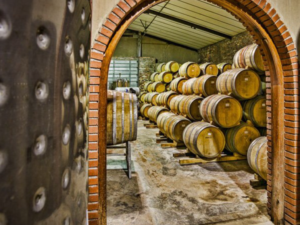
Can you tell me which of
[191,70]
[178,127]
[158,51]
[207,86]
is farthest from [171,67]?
[178,127]

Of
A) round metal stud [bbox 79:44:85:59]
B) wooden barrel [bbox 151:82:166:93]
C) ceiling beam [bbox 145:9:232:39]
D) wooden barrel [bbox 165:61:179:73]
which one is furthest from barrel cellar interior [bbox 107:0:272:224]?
round metal stud [bbox 79:44:85:59]

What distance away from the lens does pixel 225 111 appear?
5.57m

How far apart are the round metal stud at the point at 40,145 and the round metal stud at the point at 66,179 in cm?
8

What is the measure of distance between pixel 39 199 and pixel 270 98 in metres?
3.36

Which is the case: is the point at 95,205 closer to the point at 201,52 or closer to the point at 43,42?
the point at 43,42

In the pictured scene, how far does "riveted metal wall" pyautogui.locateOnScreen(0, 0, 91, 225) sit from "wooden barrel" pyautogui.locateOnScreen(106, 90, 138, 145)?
3561 mm

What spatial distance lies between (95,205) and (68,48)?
2486 millimetres

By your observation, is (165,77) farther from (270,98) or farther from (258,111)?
(270,98)

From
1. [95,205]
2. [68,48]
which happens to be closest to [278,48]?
[95,205]

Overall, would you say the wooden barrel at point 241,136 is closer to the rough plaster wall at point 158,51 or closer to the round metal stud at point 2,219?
the round metal stud at point 2,219

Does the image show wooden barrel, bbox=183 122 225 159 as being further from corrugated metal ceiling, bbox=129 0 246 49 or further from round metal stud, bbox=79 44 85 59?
corrugated metal ceiling, bbox=129 0 246 49

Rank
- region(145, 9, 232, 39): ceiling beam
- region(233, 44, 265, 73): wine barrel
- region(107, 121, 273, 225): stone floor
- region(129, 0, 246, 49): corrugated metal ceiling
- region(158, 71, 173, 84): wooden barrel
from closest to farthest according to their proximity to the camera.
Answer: region(107, 121, 273, 225): stone floor → region(233, 44, 265, 73): wine barrel → region(129, 0, 246, 49): corrugated metal ceiling → region(145, 9, 232, 39): ceiling beam → region(158, 71, 173, 84): wooden barrel

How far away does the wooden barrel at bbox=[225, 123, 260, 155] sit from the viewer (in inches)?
220

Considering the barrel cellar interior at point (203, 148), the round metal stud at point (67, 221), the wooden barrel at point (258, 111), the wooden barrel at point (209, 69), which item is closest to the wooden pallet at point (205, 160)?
the barrel cellar interior at point (203, 148)
